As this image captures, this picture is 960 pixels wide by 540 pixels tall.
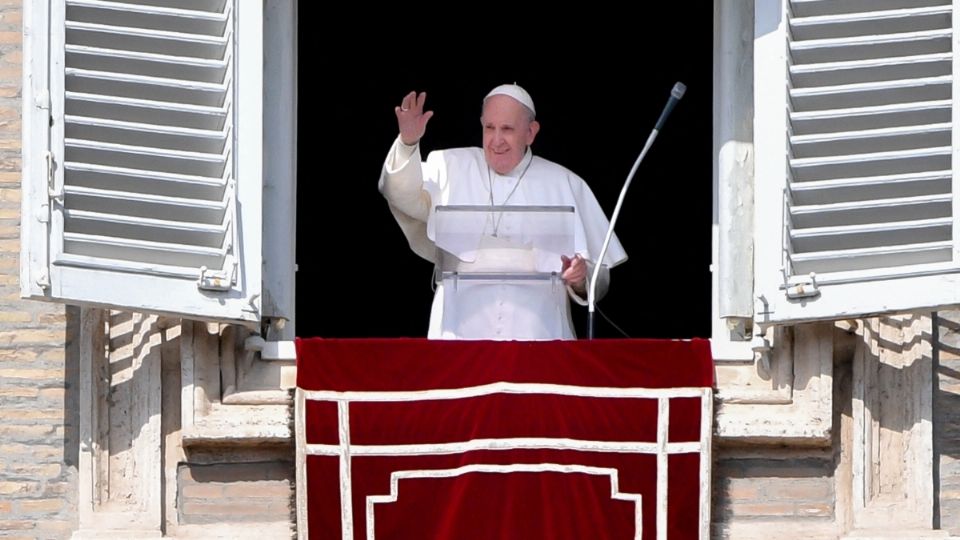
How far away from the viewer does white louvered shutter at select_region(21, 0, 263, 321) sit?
29.8 ft

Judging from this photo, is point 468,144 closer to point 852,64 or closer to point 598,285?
point 598,285

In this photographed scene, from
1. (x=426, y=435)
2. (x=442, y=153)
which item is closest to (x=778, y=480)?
(x=426, y=435)

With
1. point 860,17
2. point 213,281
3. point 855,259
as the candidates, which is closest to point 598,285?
point 855,259

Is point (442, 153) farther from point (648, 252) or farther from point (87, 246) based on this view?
point (648, 252)

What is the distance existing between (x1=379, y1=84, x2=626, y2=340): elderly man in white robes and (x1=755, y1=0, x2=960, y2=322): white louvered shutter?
0.82 meters

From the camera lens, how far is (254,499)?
938 cm

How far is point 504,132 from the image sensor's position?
1034cm

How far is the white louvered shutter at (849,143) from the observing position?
926 cm

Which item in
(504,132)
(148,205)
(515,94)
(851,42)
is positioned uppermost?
(851,42)

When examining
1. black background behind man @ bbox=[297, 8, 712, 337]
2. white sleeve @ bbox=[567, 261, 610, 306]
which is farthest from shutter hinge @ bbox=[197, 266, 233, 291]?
black background behind man @ bbox=[297, 8, 712, 337]

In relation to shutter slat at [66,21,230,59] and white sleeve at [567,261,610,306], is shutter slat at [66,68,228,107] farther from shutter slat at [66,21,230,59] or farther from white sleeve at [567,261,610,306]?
white sleeve at [567,261,610,306]

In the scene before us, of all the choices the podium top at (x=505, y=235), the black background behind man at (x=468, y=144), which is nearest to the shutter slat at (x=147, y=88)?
the podium top at (x=505, y=235)

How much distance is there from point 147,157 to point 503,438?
1.31 m

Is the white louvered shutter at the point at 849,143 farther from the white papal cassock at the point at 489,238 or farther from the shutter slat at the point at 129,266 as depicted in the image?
the shutter slat at the point at 129,266
